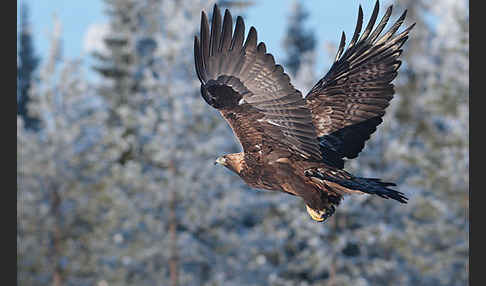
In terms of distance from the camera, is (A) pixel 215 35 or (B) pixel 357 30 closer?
(A) pixel 215 35

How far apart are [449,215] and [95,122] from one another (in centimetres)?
959

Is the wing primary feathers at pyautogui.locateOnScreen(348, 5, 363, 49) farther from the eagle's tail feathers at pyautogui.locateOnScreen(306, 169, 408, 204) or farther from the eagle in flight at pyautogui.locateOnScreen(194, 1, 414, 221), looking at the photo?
the eagle's tail feathers at pyautogui.locateOnScreen(306, 169, 408, 204)

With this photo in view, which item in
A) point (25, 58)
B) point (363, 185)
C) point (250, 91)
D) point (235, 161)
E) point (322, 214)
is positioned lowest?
point (322, 214)

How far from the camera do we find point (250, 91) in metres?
6.49

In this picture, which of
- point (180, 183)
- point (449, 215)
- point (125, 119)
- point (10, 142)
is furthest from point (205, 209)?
point (10, 142)

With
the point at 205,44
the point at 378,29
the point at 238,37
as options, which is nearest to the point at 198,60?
the point at 205,44

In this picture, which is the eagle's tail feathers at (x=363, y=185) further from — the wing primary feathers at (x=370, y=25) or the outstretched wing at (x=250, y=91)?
the wing primary feathers at (x=370, y=25)

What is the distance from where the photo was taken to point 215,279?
19250 millimetres

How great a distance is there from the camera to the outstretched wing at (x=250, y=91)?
6297 millimetres

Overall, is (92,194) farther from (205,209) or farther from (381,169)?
(381,169)

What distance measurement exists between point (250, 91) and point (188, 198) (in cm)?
1213

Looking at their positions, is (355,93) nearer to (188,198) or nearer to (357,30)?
(357,30)

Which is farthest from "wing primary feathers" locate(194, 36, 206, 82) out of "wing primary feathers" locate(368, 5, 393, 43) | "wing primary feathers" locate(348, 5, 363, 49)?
"wing primary feathers" locate(368, 5, 393, 43)

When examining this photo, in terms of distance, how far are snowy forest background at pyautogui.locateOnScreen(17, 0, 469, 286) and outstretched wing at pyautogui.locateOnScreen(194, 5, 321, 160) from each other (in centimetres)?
1134
